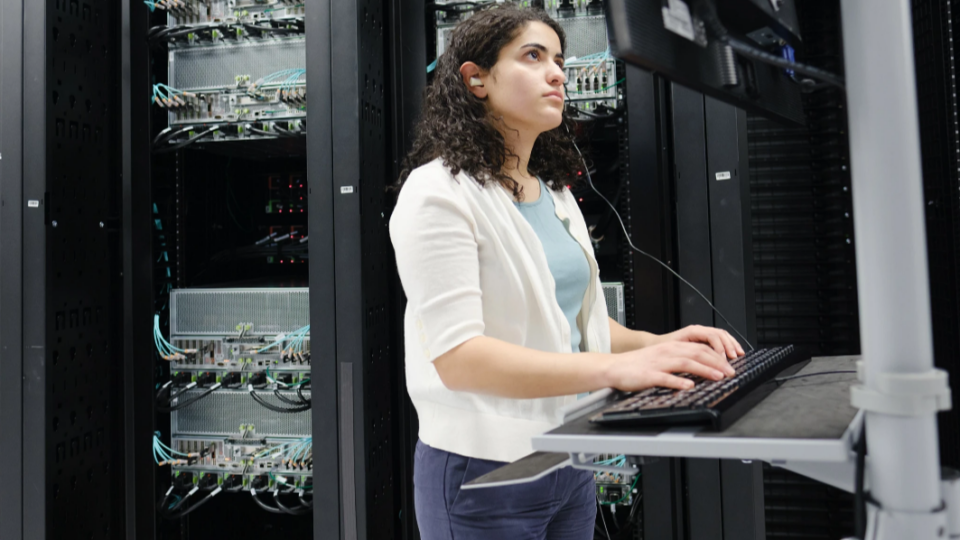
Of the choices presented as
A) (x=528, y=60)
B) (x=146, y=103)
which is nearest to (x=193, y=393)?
(x=146, y=103)

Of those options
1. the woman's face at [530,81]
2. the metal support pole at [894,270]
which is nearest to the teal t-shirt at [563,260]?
the woman's face at [530,81]

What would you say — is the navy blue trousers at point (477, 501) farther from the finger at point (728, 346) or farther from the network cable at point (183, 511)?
the network cable at point (183, 511)

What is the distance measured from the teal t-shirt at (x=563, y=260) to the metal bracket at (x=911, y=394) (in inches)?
21.7

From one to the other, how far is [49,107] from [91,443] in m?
0.80

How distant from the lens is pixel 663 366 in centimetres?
67

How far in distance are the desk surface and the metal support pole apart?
35mm

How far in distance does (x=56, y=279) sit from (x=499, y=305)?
1.15m

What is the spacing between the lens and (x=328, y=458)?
4.52 feet

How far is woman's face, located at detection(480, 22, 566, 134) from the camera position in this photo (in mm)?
977

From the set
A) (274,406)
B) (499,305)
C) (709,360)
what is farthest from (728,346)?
(274,406)

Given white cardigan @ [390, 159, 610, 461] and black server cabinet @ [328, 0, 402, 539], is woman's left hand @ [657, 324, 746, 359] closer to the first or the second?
white cardigan @ [390, 159, 610, 461]

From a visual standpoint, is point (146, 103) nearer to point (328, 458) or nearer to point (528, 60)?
point (328, 458)

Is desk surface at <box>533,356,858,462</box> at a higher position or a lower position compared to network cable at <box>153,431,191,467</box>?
higher

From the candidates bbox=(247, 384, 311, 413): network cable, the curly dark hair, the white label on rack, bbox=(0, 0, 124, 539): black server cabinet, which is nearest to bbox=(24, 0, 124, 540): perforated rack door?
bbox=(0, 0, 124, 539): black server cabinet
